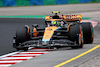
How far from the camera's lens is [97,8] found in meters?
38.5

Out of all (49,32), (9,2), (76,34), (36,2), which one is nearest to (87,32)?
(76,34)

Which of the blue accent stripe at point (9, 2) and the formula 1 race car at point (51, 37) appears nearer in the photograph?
the formula 1 race car at point (51, 37)

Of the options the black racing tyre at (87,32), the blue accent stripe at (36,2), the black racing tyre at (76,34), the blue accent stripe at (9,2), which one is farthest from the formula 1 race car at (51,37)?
the blue accent stripe at (9,2)

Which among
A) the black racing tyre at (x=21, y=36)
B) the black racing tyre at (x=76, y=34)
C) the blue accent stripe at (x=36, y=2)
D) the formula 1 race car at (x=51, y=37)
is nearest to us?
the formula 1 race car at (x=51, y=37)

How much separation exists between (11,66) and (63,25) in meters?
5.18

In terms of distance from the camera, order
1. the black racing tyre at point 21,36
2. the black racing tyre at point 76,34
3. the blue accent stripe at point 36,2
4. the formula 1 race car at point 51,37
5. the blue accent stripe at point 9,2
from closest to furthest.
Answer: the formula 1 race car at point 51,37, the black racing tyre at point 76,34, the black racing tyre at point 21,36, the blue accent stripe at point 36,2, the blue accent stripe at point 9,2

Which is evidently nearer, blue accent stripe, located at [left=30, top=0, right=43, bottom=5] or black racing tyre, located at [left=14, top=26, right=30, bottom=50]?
black racing tyre, located at [left=14, top=26, right=30, bottom=50]

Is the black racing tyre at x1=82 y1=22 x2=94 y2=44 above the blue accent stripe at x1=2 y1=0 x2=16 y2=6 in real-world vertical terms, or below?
below

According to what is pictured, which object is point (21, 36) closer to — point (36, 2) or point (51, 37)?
point (51, 37)

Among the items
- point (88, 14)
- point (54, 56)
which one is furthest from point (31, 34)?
point (88, 14)

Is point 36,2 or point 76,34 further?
point 36,2

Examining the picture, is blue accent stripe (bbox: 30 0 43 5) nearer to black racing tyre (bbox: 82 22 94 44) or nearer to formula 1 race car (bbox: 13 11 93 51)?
black racing tyre (bbox: 82 22 94 44)

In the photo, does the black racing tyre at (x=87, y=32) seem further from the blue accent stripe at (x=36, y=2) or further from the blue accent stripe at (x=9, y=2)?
the blue accent stripe at (x=9, y=2)

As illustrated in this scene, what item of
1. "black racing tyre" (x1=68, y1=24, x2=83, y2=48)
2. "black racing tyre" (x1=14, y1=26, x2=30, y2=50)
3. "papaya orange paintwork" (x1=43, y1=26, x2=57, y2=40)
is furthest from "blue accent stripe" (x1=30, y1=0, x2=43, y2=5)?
"black racing tyre" (x1=68, y1=24, x2=83, y2=48)
